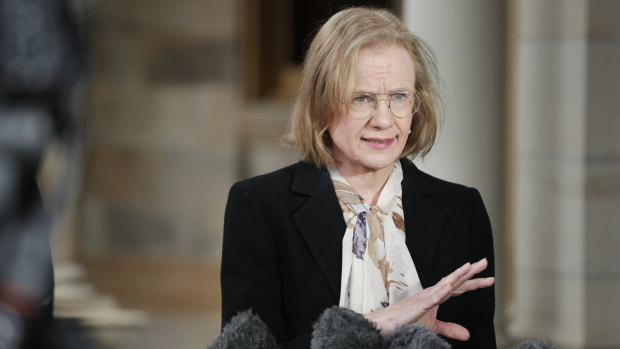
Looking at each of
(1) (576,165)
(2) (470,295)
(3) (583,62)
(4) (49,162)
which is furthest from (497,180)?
(2) (470,295)

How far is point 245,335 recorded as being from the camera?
87.3 inches

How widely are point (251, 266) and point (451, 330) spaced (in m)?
0.50

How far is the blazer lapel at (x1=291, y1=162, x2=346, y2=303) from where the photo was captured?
2426 mm

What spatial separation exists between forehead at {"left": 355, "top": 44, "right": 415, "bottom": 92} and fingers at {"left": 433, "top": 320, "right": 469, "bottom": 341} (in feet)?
1.88

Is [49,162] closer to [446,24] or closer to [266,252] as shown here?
[446,24]

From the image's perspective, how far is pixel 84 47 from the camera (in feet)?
8.93

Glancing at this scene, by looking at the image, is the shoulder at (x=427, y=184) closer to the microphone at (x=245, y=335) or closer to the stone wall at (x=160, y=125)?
the microphone at (x=245, y=335)

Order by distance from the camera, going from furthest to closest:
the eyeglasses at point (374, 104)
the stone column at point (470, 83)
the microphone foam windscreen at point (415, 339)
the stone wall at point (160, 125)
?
the stone wall at point (160, 125) → the stone column at point (470, 83) → the eyeglasses at point (374, 104) → the microphone foam windscreen at point (415, 339)

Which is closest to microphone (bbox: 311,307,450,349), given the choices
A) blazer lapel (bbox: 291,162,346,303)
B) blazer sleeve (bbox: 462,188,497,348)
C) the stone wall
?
blazer lapel (bbox: 291,162,346,303)

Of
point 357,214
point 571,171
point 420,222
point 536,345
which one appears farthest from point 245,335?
point 571,171

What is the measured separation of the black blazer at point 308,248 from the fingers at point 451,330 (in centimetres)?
12

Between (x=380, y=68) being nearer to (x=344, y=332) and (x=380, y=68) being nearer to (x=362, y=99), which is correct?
(x=362, y=99)

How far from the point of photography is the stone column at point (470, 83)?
6.56m

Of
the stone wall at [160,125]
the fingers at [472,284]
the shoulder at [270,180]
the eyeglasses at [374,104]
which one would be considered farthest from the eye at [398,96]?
the stone wall at [160,125]
